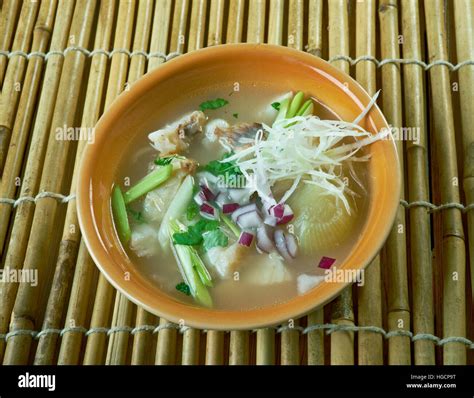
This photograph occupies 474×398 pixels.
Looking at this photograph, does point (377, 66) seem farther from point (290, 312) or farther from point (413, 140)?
point (290, 312)

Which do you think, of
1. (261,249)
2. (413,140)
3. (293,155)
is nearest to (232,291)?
(261,249)

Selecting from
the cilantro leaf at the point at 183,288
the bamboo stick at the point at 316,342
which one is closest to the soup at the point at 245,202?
the cilantro leaf at the point at 183,288

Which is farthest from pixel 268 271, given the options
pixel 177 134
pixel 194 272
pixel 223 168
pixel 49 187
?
pixel 49 187

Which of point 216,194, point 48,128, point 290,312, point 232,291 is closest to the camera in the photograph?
point 290,312

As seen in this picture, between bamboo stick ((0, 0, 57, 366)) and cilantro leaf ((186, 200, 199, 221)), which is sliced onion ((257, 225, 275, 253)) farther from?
bamboo stick ((0, 0, 57, 366))

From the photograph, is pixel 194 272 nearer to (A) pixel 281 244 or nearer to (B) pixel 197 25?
(A) pixel 281 244

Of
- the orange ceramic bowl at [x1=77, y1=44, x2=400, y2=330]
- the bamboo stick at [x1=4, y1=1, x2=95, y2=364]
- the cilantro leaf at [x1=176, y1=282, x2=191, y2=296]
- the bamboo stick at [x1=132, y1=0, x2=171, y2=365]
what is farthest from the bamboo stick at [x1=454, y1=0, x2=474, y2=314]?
the bamboo stick at [x1=4, y1=1, x2=95, y2=364]
